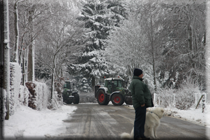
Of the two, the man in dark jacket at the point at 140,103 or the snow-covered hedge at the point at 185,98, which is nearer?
the man in dark jacket at the point at 140,103

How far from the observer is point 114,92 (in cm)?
2089

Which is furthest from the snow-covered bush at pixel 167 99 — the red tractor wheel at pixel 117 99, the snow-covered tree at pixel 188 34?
the red tractor wheel at pixel 117 99

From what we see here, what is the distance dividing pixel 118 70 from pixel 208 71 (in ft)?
50.8

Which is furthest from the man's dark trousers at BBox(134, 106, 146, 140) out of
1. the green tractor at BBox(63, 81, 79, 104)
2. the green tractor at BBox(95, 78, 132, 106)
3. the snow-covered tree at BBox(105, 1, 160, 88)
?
the green tractor at BBox(63, 81, 79, 104)

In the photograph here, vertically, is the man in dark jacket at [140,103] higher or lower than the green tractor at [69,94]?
higher

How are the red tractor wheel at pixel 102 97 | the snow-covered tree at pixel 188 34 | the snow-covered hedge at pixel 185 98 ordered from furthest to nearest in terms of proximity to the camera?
the red tractor wheel at pixel 102 97
the snow-covered tree at pixel 188 34
the snow-covered hedge at pixel 185 98

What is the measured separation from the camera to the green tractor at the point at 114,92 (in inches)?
811

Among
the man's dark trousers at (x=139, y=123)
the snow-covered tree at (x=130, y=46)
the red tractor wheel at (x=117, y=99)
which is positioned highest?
the snow-covered tree at (x=130, y=46)

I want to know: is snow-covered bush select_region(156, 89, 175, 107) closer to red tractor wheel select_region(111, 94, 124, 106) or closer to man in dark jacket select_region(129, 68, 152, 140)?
red tractor wheel select_region(111, 94, 124, 106)

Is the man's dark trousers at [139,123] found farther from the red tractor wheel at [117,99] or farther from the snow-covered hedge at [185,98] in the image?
the red tractor wheel at [117,99]

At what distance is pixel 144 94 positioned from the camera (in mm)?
5719

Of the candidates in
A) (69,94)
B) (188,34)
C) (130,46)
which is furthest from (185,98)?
(130,46)

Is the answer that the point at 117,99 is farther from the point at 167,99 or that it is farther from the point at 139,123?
the point at 139,123

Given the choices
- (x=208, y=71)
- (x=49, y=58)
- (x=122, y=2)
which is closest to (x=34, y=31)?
(x=49, y=58)
